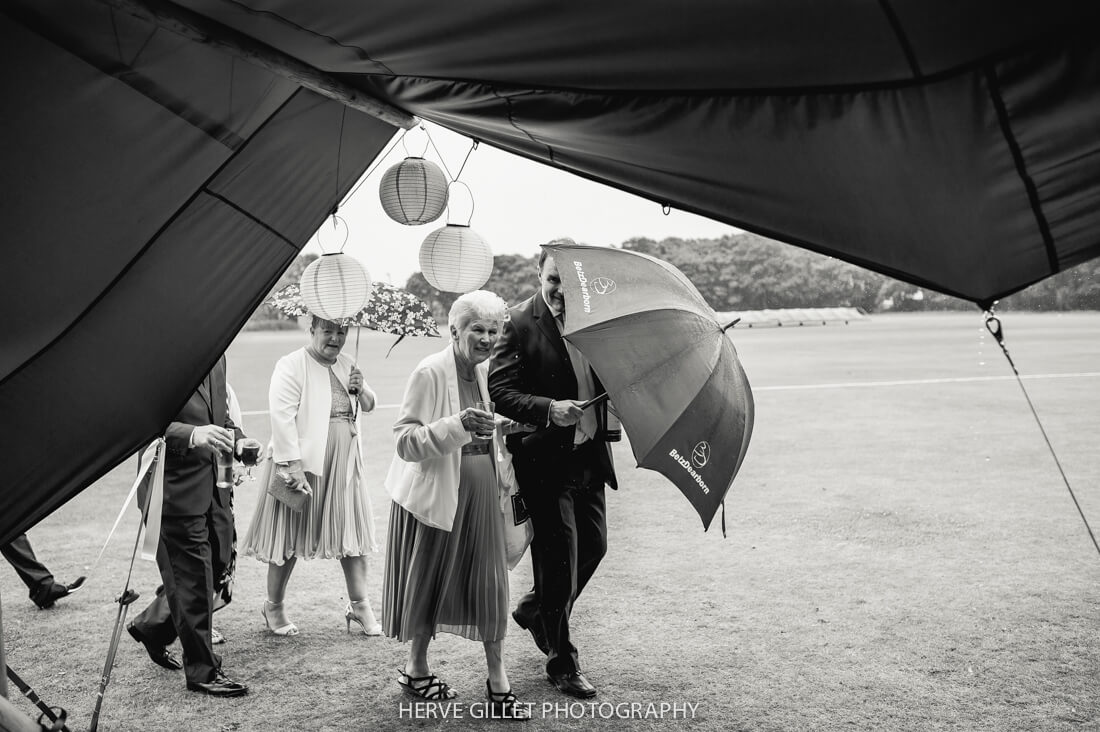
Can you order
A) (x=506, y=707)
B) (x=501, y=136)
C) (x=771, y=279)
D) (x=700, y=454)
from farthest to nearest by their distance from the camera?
(x=771, y=279)
(x=506, y=707)
(x=700, y=454)
(x=501, y=136)

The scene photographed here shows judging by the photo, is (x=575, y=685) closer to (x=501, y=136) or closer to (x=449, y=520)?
(x=449, y=520)

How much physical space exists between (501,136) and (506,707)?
8.93 feet

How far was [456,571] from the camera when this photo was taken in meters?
4.39

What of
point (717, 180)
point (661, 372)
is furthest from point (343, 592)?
point (717, 180)

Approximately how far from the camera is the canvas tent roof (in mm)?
1970

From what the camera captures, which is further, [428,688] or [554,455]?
[554,455]

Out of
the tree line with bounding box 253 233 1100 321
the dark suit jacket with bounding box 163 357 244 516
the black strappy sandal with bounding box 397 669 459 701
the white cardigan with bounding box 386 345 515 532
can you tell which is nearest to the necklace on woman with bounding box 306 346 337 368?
the dark suit jacket with bounding box 163 357 244 516

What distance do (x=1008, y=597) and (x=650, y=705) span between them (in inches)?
110

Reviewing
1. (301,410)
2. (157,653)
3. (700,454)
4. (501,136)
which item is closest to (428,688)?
(157,653)

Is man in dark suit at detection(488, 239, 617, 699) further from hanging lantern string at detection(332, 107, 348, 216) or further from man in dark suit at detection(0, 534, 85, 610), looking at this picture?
man in dark suit at detection(0, 534, 85, 610)

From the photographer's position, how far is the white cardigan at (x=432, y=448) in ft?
14.0

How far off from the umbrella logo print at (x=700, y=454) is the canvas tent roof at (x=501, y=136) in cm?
167

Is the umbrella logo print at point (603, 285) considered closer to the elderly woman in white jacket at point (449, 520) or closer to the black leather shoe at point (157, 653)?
the elderly woman in white jacket at point (449, 520)

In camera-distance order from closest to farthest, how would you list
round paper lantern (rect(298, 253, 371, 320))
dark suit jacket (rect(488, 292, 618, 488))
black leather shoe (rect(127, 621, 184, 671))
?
round paper lantern (rect(298, 253, 371, 320))
dark suit jacket (rect(488, 292, 618, 488))
black leather shoe (rect(127, 621, 184, 671))
